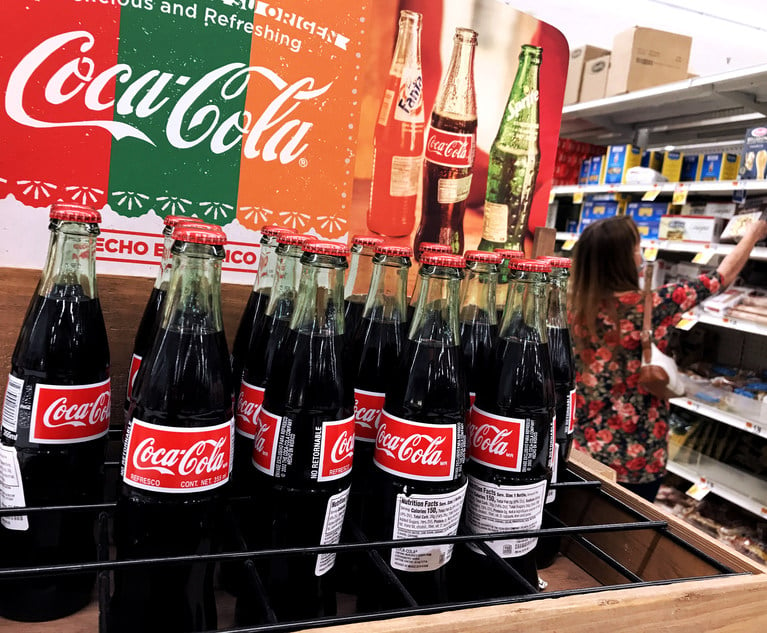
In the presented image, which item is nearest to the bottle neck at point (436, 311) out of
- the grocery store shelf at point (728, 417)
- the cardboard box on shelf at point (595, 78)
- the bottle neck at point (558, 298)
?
the bottle neck at point (558, 298)

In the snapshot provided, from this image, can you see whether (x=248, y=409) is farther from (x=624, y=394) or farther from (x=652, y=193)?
(x=652, y=193)

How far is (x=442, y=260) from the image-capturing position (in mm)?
728

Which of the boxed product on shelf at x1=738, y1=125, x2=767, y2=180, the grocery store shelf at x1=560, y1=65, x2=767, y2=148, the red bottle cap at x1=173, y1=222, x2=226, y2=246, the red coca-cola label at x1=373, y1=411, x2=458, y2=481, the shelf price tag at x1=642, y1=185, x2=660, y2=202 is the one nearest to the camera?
the red bottle cap at x1=173, y1=222, x2=226, y2=246

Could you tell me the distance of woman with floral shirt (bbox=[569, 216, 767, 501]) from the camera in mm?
2475

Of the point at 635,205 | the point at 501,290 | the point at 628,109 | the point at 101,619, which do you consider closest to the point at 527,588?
the point at 101,619

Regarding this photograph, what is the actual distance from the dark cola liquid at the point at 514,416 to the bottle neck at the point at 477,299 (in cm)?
11

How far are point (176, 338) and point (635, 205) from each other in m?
3.38

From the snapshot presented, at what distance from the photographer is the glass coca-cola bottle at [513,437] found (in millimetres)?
775

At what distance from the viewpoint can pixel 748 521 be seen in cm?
314

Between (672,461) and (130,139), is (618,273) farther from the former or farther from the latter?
(130,139)

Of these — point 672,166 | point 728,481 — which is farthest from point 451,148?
point 728,481

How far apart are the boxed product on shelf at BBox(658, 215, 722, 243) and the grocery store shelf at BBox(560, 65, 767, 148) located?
568 millimetres

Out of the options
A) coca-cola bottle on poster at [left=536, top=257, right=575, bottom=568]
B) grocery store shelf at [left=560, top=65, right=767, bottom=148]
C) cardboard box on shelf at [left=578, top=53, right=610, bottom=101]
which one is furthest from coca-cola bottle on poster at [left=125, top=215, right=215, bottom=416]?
cardboard box on shelf at [left=578, top=53, right=610, bottom=101]

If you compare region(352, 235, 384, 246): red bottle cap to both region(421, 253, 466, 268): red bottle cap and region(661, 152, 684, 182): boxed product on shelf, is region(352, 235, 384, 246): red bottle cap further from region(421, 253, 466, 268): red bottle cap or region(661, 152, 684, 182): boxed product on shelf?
region(661, 152, 684, 182): boxed product on shelf
